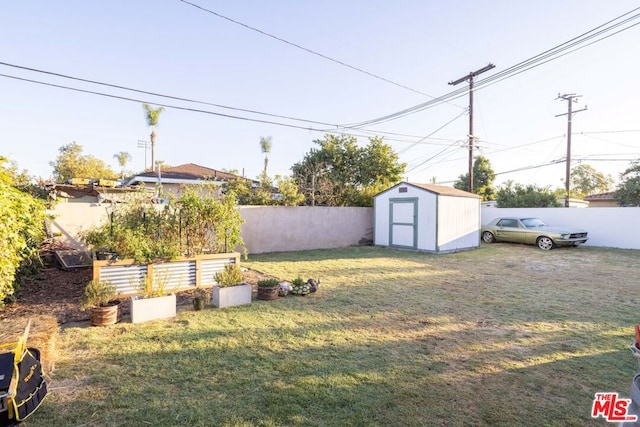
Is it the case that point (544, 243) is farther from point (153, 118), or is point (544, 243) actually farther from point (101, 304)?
point (153, 118)

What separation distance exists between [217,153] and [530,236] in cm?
1907

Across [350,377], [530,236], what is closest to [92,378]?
[350,377]

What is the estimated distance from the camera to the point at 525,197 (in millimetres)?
17094

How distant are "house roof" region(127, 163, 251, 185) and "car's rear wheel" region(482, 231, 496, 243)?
449 inches

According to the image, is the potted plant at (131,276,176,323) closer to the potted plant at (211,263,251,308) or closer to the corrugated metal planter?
the corrugated metal planter

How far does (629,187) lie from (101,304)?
21801 mm

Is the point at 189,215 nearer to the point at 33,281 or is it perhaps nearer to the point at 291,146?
the point at 33,281

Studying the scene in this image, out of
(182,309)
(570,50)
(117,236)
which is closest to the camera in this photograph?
(182,309)

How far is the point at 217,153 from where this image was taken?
21875 mm

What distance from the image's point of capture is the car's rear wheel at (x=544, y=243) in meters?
11.5

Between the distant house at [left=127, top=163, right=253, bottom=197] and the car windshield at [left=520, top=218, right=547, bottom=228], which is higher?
the distant house at [left=127, top=163, right=253, bottom=197]

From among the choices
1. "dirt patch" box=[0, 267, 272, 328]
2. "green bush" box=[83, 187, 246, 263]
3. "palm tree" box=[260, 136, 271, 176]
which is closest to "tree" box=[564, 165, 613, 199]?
"palm tree" box=[260, 136, 271, 176]

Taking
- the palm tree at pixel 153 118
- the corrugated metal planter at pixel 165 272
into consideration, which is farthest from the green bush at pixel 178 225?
the palm tree at pixel 153 118

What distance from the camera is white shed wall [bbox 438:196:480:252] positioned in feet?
35.2
